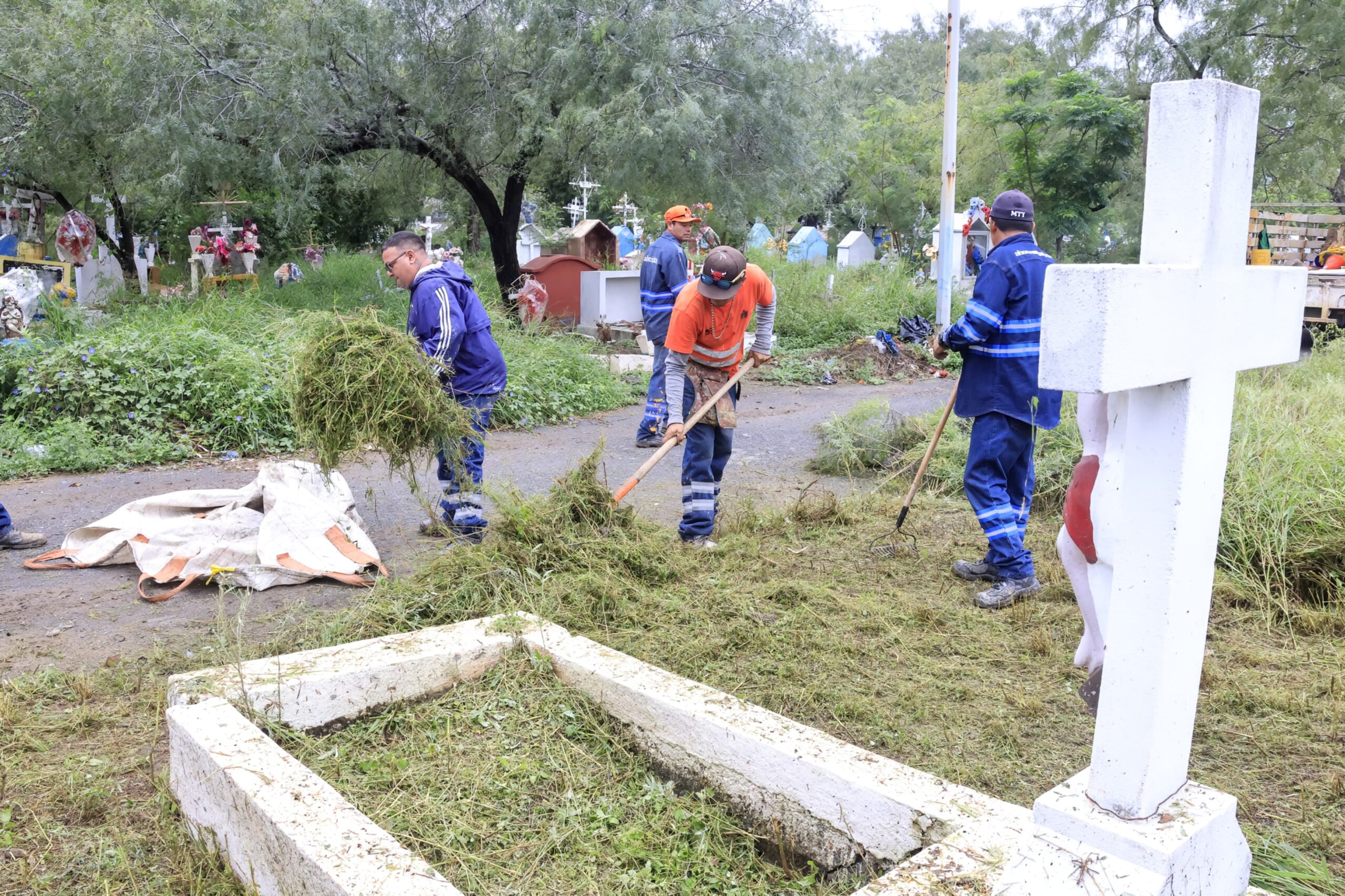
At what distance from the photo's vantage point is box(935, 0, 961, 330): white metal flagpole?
13.4 meters

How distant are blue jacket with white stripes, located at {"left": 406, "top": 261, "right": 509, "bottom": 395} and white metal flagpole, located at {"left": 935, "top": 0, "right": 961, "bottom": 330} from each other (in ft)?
29.3

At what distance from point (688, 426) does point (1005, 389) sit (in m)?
1.65

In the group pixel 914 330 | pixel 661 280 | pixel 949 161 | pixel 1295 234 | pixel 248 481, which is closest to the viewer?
pixel 248 481

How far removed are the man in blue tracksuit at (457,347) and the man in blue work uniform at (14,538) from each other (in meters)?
2.27

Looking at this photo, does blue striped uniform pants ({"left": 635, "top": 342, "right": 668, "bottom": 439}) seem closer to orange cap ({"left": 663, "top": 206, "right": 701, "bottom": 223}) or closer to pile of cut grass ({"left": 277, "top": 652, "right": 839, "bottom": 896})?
orange cap ({"left": 663, "top": 206, "right": 701, "bottom": 223})

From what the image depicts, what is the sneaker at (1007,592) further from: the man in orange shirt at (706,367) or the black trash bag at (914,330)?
the black trash bag at (914,330)

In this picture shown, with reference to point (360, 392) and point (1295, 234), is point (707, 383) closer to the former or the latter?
point (360, 392)

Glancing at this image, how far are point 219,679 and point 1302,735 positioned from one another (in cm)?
351

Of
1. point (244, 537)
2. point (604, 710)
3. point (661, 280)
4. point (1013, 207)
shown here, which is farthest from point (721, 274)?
point (661, 280)

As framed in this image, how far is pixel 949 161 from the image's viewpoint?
13.6 m

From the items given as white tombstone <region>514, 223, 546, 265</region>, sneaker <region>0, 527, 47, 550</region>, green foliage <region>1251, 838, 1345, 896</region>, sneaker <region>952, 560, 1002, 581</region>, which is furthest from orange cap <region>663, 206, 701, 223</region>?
white tombstone <region>514, 223, 546, 265</region>

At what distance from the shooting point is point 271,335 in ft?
32.3

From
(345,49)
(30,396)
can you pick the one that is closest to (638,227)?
(345,49)

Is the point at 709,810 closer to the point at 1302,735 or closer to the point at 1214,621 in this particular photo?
the point at 1302,735
